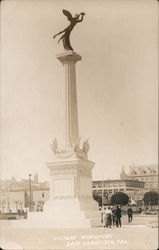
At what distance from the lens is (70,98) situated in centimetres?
1630

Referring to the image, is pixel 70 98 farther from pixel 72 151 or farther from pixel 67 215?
pixel 67 215

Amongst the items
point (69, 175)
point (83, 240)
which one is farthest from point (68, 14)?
point (83, 240)

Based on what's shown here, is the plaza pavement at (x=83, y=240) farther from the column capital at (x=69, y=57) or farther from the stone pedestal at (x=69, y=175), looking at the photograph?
the column capital at (x=69, y=57)

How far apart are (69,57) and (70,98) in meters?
1.64

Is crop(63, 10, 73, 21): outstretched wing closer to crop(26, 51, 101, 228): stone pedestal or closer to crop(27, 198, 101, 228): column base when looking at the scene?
crop(26, 51, 101, 228): stone pedestal

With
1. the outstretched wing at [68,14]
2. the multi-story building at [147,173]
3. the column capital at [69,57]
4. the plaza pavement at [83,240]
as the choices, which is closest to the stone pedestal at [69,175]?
the column capital at [69,57]

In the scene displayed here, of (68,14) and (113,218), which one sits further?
(113,218)

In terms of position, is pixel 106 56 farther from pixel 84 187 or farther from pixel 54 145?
pixel 84 187

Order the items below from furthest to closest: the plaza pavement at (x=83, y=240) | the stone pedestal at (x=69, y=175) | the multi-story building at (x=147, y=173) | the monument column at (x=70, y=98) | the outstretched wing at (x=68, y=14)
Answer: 1. the monument column at (x=70, y=98)
2. the stone pedestal at (x=69, y=175)
3. the outstretched wing at (x=68, y=14)
4. the multi-story building at (x=147, y=173)
5. the plaza pavement at (x=83, y=240)

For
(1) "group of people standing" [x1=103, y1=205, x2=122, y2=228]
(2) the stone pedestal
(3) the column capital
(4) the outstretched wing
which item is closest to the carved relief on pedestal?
(2) the stone pedestal

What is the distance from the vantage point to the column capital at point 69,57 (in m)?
16.0

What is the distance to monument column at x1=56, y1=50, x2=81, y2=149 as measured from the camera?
1602 cm

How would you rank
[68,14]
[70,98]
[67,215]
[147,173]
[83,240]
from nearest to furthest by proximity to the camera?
[83,240] < [68,14] < [147,173] < [67,215] < [70,98]

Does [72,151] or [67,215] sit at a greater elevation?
[72,151]
